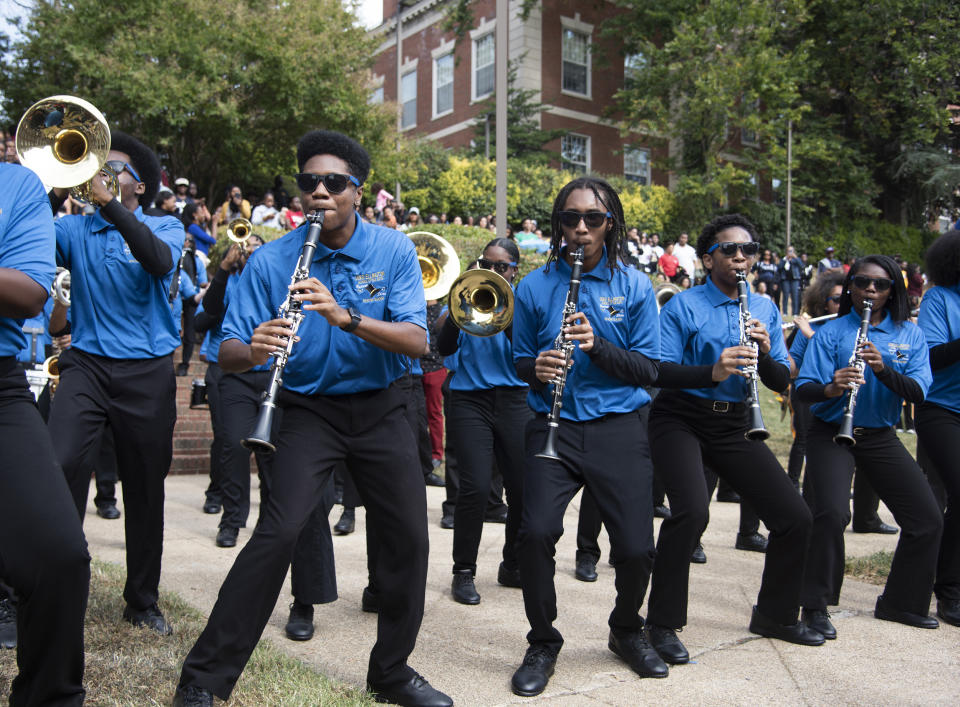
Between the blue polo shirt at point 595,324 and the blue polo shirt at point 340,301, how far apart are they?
795 millimetres

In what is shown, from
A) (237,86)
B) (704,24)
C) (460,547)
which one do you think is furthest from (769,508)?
(704,24)

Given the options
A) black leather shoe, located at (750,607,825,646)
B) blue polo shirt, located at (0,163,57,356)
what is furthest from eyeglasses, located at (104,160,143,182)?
black leather shoe, located at (750,607,825,646)

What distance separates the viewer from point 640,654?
4.18 m

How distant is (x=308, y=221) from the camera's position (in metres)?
3.70

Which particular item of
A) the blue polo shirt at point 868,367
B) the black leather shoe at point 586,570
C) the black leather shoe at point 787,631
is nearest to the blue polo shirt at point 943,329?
the blue polo shirt at point 868,367

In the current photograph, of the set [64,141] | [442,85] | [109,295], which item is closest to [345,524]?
[109,295]

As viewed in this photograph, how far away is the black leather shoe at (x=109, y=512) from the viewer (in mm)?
7582

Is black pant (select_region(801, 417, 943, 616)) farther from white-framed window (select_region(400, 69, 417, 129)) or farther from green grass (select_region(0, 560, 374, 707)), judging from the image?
white-framed window (select_region(400, 69, 417, 129))

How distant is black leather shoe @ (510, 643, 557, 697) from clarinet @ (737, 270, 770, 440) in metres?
1.51

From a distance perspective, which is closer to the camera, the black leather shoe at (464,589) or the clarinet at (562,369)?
the clarinet at (562,369)

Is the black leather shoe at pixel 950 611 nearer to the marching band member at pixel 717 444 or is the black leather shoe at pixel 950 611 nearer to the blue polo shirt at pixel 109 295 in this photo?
the marching band member at pixel 717 444

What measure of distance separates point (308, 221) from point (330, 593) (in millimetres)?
2083

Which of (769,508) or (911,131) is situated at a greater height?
(911,131)

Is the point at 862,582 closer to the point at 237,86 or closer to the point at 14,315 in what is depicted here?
the point at 14,315
